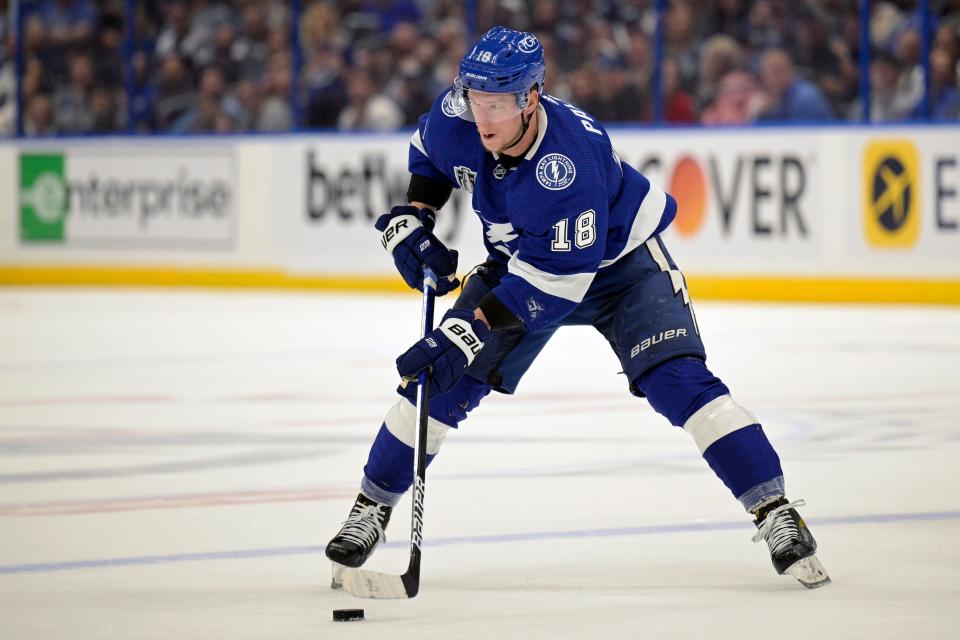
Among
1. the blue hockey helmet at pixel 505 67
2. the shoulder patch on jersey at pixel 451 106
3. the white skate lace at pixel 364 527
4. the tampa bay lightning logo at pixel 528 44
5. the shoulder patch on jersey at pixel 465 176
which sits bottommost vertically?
the white skate lace at pixel 364 527

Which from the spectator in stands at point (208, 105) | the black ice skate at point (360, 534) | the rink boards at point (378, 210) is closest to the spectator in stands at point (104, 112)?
the rink boards at point (378, 210)

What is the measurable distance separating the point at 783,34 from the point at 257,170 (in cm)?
467

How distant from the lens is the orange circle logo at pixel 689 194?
1301 centimetres

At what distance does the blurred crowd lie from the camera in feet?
40.3

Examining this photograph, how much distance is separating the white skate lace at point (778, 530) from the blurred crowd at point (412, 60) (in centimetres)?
865

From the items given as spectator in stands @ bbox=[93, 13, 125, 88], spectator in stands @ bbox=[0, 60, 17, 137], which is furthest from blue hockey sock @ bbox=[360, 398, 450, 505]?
spectator in stands @ bbox=[0, 60, 17, 137]

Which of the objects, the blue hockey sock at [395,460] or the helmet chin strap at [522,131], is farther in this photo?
the blue hockey sock at [395,460]

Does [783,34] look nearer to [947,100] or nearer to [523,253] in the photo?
[947,100]

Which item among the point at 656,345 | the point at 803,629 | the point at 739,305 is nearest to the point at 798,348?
the point at 739,305

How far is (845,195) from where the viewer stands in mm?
12469

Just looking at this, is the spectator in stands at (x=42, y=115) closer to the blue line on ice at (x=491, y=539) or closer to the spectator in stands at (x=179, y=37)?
the spectator in stands at (x=179, y=37)

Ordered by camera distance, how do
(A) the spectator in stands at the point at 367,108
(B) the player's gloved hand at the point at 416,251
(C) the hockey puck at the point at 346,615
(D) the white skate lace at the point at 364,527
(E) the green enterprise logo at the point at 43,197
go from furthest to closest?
(E) the green enterprise logo at the point at 43,197, (A) the spectator in stands at the point at 367,108, (B) the player's gloved hand at the point at 416,251, (D) the white skate lace at the point at 364,527, (C) the hockey puck at the point at 346,615

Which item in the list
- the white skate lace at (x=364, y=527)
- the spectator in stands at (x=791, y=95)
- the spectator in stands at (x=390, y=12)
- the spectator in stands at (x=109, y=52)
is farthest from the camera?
the spectator in stands at (x=109, y=52)

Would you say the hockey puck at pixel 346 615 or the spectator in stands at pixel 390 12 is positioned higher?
the spectator in stands at pixel 390 12
